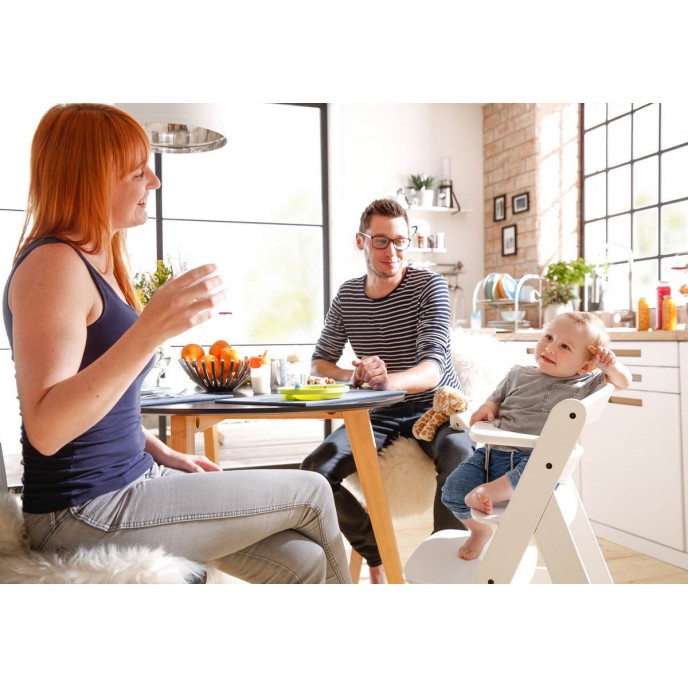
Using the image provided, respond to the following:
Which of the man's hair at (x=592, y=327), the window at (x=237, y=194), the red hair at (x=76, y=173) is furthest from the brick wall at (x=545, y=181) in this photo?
the red hair at (x=76, y=173)

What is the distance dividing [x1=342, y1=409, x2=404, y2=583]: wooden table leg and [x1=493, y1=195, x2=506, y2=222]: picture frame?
4213 millimetres

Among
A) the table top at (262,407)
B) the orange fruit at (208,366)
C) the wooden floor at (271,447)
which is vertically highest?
the orange fruit at (208,366)

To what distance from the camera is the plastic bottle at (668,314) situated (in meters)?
2.92

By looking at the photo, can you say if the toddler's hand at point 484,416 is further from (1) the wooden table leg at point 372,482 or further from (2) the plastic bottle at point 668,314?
(2) the plastic bottle at point 668,314

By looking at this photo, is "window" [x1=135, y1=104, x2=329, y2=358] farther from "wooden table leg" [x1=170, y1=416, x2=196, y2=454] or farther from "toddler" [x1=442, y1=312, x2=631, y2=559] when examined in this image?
"toddler" [x1=442, y1=312, x2=631, y2=559]

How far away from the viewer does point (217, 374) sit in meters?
2.08

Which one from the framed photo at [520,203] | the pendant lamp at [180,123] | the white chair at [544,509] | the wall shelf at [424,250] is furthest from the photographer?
the wall shelf at [424,250]

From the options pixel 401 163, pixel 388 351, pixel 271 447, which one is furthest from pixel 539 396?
pixel 401 163

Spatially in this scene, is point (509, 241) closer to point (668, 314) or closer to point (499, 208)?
point (499, 208)

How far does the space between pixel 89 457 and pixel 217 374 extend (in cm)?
96

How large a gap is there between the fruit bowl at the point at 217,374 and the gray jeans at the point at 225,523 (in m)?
0.74
